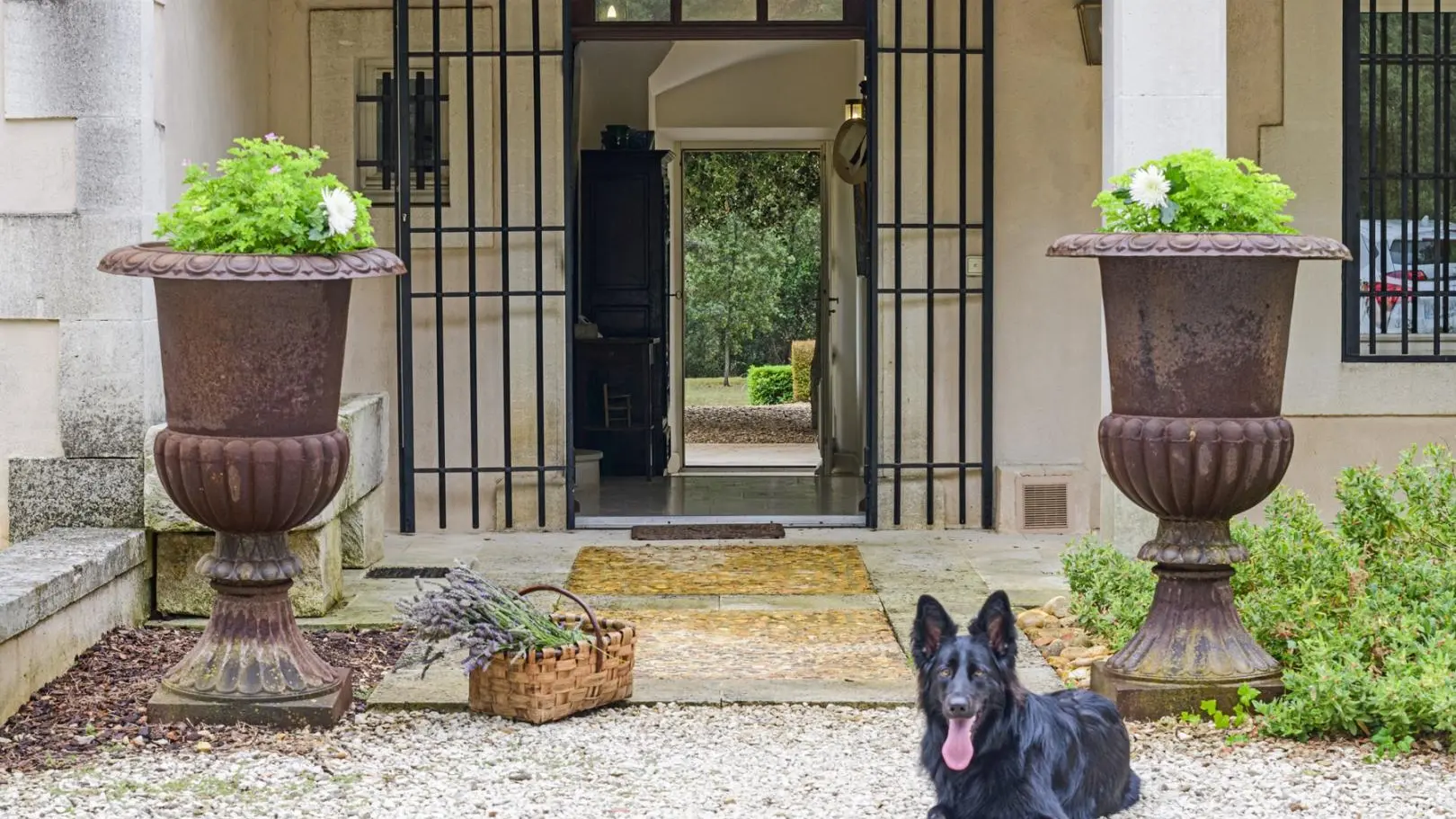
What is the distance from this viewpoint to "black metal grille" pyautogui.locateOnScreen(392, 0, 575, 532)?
325 inches

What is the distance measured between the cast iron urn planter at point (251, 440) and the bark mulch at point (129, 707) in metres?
0.10

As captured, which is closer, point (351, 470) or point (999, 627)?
point (999, 627)

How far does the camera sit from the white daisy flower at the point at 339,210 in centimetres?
464

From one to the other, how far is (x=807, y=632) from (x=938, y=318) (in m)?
2.75

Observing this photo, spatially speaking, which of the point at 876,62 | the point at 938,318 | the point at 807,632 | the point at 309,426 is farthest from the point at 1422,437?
the point at 309,426

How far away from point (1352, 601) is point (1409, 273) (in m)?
3.38

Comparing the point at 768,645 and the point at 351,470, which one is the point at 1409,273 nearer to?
the point at 768,645

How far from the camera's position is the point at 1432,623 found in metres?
4.82

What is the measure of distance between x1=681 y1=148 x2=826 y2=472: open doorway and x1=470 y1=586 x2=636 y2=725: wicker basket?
14.9 metres

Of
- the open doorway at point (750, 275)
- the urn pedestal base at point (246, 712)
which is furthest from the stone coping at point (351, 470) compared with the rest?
the open doorway at point (750, 275)

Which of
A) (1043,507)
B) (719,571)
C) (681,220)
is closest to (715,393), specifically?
(681,220)

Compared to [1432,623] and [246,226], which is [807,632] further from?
[246,226]

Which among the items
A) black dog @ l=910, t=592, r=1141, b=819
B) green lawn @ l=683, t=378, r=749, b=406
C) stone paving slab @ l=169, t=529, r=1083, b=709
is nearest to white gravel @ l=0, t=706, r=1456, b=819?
stone paving slab @ l=169, t=529, r=1083, b=709

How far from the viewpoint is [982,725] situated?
3.58 metres
